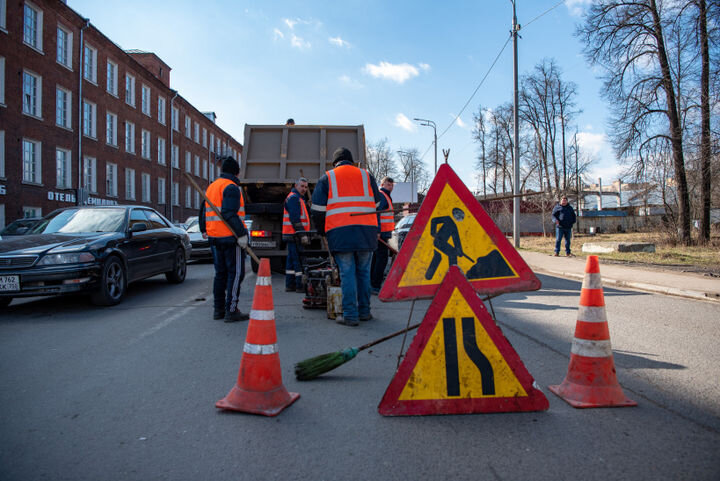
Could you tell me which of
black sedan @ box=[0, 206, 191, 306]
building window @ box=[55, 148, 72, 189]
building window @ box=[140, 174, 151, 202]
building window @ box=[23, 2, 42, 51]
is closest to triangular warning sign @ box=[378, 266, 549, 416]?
black sedan @ box=[0, 206, 191, 306]

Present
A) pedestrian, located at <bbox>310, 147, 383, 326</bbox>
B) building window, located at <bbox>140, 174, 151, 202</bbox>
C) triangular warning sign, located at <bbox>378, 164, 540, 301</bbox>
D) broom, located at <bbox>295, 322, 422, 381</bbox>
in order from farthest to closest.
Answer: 1. building window, located at <bbox>140, 174, 151, 202</bbox>
2. pedestrian, located at <bbox>310, 147, 383, 326</bbox>
3. broom, located at <bbox>295, 322, 422, 381</bbox>
4. triangular warning sign, located at <bbox>378, 164, 540, 301</bbox>

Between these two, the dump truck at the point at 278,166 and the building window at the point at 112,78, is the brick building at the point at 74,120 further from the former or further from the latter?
the dump truck at the point at 278,166

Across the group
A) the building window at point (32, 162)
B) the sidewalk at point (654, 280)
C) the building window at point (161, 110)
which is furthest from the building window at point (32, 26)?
the sidewalk at point (654, 280)

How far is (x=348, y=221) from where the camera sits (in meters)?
5.18

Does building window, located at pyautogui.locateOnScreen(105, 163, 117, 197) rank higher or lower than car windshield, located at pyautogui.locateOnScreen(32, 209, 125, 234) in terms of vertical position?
higher

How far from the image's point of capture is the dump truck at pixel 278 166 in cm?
920

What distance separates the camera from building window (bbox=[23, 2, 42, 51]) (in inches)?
827

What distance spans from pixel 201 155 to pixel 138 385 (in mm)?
44450

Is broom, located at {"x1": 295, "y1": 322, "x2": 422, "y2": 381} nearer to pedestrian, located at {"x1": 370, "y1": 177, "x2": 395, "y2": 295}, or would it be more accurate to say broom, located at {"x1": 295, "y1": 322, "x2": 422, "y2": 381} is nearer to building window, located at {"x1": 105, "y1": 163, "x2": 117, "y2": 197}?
pedestrian, located at {"x1": 370, "y1": 177, "x2": 395, "y2": 295}

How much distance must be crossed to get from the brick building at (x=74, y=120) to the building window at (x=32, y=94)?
42mm

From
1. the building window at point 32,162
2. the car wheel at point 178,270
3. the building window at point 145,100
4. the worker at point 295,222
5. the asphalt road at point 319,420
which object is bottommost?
the asphalt road at point 319,420

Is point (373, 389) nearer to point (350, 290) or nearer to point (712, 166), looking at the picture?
point (350, 290)

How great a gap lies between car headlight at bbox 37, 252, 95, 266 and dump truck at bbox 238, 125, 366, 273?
3192 mm

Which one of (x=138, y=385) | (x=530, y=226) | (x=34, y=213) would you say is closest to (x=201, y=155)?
(x=34, y=213)
